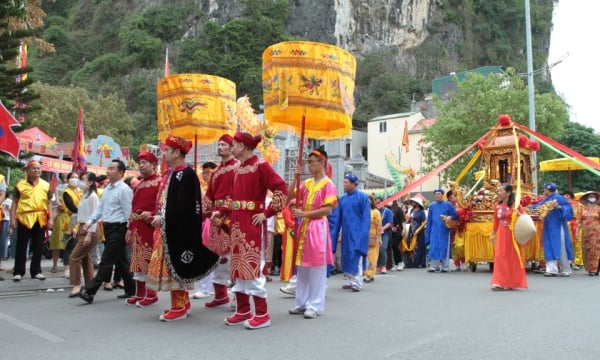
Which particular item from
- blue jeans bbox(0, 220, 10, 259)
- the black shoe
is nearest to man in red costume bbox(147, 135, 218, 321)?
the black shoe

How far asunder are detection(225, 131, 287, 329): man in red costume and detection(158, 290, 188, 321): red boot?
1.85 feet

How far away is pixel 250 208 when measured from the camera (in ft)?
18.4

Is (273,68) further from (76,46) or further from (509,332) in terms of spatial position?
(76,46)

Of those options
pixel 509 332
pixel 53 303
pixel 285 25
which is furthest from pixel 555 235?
pixel 285 25

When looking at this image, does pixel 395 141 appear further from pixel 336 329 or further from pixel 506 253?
pixel 336 329

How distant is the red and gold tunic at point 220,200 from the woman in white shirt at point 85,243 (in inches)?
69.0

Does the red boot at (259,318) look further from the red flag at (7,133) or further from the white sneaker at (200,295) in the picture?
the red flag at (7,133)

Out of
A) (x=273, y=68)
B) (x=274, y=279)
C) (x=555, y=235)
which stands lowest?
(x=274, y=279)

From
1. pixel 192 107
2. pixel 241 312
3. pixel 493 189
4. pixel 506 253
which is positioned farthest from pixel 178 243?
pixel 493 189

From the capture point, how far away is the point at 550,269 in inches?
442

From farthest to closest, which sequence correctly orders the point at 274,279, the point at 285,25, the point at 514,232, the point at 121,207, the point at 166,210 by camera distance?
1. the point at 285,25
2. the point at 274,279
3. the point at 514,232
4. the point at 121,207
5. the point at 166,210

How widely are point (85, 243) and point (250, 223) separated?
2.82 metres

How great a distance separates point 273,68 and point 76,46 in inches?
2930

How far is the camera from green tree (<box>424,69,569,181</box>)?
93.5ft
